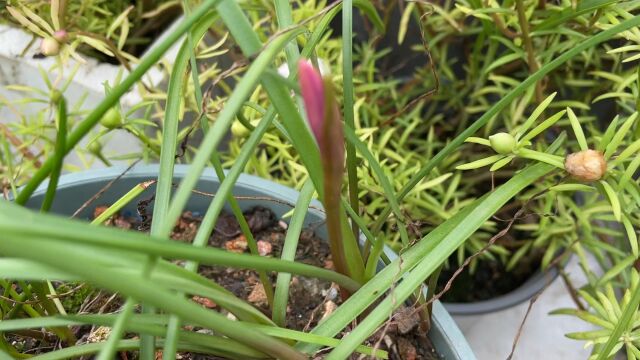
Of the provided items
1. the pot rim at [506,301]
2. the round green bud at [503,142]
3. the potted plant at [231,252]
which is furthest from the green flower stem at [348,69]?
the pot rim at [506,301]

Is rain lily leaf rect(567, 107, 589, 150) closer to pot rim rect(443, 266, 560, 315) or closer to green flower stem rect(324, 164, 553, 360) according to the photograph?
green flower stem rect(324, 164, 553, 360)

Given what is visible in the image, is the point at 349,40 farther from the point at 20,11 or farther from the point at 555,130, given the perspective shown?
the point at 555,130

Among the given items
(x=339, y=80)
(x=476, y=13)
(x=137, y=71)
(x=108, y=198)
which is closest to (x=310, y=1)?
(x=339, y=80)

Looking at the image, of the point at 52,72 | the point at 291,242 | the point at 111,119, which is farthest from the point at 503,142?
the point at 52,72

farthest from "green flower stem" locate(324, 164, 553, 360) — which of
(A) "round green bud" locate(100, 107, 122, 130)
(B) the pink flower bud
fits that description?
(A) "round green bud" locate(100, 107, 122, 130)

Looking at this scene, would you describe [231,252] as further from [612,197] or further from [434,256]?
[612,197]
